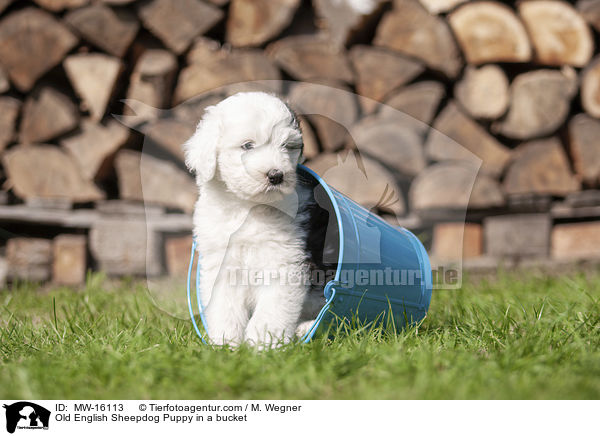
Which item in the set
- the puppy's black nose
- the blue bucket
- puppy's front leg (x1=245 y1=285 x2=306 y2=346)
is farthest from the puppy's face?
puppy's front leg (x1=245 y1=285 x2=306 y2=346)

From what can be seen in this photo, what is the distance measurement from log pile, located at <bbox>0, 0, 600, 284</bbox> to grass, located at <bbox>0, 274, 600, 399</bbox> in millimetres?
1549

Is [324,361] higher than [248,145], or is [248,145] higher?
[248,145]

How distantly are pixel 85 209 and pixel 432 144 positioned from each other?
265 cm

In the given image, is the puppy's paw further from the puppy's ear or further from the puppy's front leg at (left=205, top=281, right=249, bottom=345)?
the puppy's ear

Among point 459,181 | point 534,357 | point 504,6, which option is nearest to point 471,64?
point 504,6

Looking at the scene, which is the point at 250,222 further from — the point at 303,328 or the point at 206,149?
the point at 303,328

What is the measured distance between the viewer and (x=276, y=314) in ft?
6.28

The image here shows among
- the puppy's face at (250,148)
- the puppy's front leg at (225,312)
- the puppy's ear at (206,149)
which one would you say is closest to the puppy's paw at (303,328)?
the puppy's front leg at (225,312)
